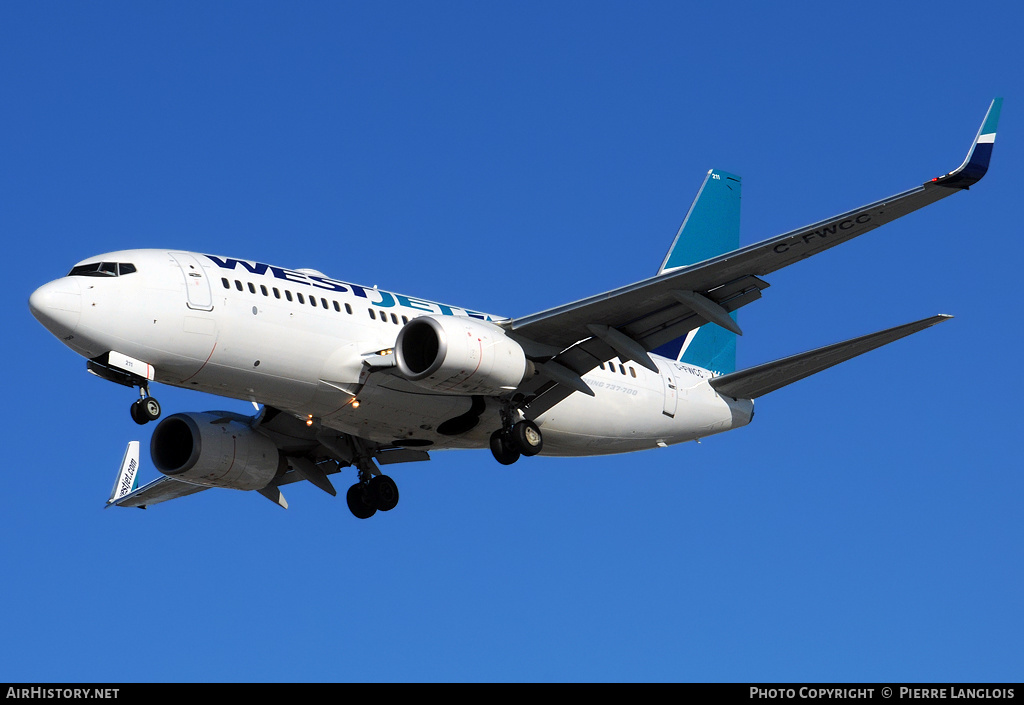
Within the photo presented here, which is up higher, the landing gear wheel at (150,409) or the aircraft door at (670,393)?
the aircraft door at (670,393)

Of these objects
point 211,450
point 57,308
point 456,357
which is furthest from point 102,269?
point 456,357

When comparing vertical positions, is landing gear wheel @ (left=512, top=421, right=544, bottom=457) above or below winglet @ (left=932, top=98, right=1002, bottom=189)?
below

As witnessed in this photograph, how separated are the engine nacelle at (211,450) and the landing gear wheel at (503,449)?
623 cm

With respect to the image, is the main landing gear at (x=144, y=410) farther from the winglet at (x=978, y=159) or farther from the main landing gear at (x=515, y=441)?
the winglet at (x=978, y=159)

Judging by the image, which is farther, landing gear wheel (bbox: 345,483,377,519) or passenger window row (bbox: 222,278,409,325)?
landing gear wheel (bbox: 345,483,377,519)

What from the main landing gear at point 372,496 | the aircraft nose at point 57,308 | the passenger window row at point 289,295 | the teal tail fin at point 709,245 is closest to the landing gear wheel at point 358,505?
the main landing gear at point 372,496

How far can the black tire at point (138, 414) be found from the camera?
28.4 meters

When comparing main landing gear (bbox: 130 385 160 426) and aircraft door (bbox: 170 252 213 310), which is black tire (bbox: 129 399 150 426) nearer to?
main landing gear (bbox: 130 385 160 426)

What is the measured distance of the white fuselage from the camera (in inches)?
1113

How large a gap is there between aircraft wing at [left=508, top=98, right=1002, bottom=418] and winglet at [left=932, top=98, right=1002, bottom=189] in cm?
2

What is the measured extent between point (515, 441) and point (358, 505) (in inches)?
219

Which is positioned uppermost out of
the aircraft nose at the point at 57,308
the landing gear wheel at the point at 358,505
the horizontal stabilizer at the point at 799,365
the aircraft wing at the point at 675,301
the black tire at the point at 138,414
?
the horizontal stabilizer at the point at 799,365

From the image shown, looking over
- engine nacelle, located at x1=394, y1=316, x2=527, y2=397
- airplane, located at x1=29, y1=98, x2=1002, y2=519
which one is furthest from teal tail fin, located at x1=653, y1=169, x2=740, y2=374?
engine nacelle, located at x1=394, y1=316, x2=527, y2=397

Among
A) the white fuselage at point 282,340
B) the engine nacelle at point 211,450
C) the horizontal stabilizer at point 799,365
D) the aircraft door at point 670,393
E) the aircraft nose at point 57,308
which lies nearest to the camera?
the aircraft nose at point 57,308
